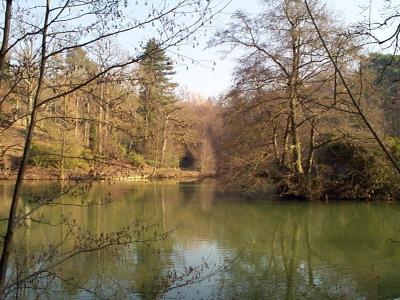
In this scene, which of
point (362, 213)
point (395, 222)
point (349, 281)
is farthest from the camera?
point (362, 213)

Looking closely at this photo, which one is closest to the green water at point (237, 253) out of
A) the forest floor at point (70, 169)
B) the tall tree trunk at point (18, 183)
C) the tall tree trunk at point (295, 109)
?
the forest floor at point (70, 169)

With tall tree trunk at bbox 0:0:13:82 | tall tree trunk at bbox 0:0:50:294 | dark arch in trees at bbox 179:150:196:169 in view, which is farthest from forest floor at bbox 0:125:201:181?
dark arch in trees at bbox 179:150:196:169

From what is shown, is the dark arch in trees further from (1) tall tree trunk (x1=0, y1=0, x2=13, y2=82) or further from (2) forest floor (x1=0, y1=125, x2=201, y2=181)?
(1) tall tree trunk (x1=0, y1=0, x2=13, y2=82)

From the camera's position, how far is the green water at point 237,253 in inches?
233

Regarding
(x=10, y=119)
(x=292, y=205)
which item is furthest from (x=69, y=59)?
(x=292, y=205)

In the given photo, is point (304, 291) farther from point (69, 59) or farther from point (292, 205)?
point (292, 205)

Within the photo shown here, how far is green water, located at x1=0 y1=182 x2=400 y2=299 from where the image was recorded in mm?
5930

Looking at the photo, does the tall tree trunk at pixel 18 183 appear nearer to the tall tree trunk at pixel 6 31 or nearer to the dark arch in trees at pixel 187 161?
the tall tree trunk at pixel 6 31

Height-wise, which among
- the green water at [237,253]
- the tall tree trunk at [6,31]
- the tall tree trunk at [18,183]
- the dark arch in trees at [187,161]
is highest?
the dark arch in trees at [187,161]

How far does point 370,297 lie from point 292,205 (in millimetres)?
10461

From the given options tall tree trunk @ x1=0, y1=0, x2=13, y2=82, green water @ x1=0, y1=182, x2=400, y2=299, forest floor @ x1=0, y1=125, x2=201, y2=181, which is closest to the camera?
tall tree trunk @ x1=0, y1=0, x2=13, y2=82

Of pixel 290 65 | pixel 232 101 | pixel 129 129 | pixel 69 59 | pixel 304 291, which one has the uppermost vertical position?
pixel 290 65

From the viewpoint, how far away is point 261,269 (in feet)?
24.0

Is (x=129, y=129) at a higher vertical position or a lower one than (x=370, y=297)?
higher
